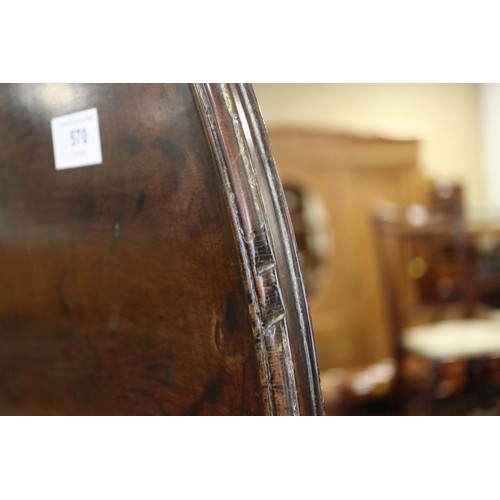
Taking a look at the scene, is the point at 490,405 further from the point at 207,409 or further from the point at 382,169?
the point at 207,409

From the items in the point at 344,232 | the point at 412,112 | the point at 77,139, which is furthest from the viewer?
the point at 412,112

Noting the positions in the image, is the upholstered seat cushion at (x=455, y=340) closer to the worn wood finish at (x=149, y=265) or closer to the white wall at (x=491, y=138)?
the worn wood finish at (x=149, y=265)

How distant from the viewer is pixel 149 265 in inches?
20.3

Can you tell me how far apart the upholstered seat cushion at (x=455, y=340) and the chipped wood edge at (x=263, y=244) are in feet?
4.37

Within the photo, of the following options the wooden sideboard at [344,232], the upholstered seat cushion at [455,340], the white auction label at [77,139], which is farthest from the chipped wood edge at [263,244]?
the wooden sideboard at [344,232]

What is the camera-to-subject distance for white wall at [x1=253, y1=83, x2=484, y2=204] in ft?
10.9

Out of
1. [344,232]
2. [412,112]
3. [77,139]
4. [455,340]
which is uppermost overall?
[412,112]

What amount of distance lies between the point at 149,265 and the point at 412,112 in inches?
146

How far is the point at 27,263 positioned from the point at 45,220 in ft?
0.24

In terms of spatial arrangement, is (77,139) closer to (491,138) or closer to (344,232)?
(344,232)

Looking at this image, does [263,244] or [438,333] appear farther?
[438,333]

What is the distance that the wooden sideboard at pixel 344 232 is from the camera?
2.59 metres

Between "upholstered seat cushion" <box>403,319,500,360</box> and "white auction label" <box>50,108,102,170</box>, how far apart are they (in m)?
1.41

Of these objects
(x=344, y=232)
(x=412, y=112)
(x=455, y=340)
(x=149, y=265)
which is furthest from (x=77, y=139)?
(x=412, y=112)
